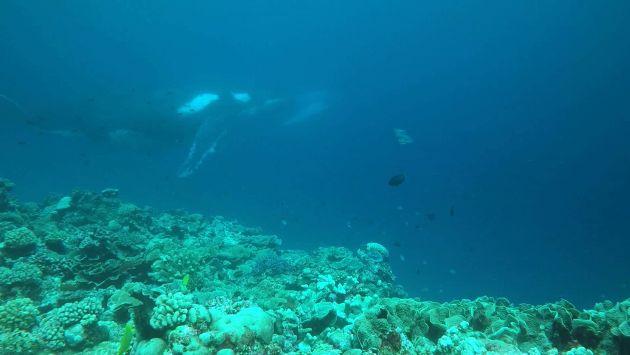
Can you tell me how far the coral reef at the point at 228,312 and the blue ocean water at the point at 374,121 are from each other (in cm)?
937

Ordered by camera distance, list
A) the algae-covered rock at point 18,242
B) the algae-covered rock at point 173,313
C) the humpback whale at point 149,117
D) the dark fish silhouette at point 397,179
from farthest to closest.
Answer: the humpback whale at point 149,117 < the dark fish silhouette at point 397,179 < the algae-covered rock at point 18,242 < the algae-covered rock at point 173,313

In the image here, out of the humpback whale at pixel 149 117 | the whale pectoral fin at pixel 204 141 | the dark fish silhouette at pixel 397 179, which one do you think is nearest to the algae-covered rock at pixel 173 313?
the dark fish silhouette at pixel 397 179

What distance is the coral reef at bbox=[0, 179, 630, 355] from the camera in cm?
504

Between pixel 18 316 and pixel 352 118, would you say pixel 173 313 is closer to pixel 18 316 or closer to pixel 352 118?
pixel 18 316

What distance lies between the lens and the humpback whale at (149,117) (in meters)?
34.3

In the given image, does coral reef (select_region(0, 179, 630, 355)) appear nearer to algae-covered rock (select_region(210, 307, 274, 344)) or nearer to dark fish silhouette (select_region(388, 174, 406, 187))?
algae-covered rock (select_region(210, 307, 274, 344))

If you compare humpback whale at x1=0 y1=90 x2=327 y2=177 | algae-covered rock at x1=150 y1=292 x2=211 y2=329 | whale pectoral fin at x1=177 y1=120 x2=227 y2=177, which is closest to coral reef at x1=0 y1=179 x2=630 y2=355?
algae-covered rock at x1=150 y1=292 x2=211 y2=329

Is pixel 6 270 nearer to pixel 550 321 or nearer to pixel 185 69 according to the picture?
pixel 550 321

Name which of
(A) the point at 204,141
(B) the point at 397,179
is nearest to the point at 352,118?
(A) the point at 204,141

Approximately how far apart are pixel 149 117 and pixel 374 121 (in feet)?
181

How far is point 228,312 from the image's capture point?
6512mm

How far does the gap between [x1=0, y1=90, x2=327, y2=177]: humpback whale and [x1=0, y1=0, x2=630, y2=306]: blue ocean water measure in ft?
1.48

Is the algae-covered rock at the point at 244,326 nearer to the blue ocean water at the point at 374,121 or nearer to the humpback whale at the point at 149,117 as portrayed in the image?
the blue ocean water at the point at 374,121

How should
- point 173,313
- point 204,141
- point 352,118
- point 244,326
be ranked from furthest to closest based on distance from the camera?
point 352,118
point 204,141
point 244,326
point 173,313
